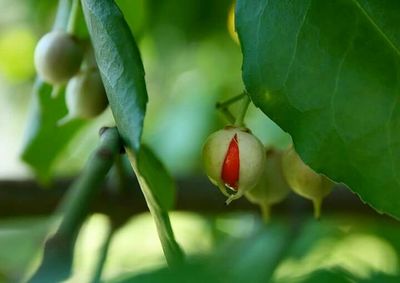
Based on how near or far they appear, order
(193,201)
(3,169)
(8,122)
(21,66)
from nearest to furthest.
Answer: (193,201), (21,66), (3,169), (8,122)

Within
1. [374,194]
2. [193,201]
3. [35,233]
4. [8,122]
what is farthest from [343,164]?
[8,122]

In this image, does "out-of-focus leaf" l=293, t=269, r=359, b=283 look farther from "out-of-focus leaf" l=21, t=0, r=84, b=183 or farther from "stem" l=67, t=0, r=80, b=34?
"out-of-focus leaf" l=21, t=0, r=84, b=183

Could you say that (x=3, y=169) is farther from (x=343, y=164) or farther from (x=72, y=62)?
(x=343, y=164)

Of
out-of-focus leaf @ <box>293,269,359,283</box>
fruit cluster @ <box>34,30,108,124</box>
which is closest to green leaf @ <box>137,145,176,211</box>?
fruit cluster @ <box>34,30,108,124</box>

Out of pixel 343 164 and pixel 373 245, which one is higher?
pixel 343 164

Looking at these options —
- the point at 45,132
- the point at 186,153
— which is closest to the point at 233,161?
the point at 45,132

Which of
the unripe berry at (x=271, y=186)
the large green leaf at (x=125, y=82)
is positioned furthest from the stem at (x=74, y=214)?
the unripe berry at (x=271, y=186)

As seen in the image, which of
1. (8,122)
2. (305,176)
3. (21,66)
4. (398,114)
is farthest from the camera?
(8,122)

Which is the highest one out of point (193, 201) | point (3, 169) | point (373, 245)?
point (193, 201)

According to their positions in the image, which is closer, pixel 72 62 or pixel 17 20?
pixel 72 62
